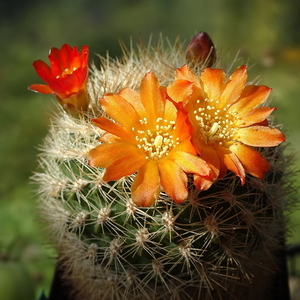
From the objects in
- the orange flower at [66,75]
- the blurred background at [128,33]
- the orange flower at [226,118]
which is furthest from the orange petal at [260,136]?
the blurred background at [128,33]

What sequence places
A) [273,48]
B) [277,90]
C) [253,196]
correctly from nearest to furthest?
[253,196]
[277,90]
[273,48]

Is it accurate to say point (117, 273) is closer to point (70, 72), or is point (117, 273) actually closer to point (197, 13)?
point (70, 72)

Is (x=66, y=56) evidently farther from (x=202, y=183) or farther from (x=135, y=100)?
(x=202, y=183)

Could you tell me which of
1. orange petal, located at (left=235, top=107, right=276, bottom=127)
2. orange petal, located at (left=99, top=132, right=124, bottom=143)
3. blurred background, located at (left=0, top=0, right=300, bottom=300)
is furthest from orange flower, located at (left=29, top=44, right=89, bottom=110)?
blurred background, located at (left=0, top=0, right=300, bottom=300)

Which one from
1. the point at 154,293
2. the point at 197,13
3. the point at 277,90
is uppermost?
the point at 197,13

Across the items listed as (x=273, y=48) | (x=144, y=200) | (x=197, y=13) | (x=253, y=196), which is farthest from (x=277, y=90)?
(x=144, y=200)

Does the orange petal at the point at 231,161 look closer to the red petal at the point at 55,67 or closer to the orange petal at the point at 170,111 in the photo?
the orange petal at the point at 170,111

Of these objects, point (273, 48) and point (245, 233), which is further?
point (273, 48)

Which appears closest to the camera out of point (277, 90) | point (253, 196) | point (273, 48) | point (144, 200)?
point (144, 200)
